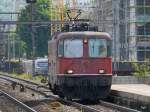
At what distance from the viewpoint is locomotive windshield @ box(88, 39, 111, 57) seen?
2566 cm

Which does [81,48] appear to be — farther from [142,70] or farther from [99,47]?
[142,70]

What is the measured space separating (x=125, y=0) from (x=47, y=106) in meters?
59.6

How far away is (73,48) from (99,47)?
1108 mm

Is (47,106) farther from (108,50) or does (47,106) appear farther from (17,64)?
(17,64)

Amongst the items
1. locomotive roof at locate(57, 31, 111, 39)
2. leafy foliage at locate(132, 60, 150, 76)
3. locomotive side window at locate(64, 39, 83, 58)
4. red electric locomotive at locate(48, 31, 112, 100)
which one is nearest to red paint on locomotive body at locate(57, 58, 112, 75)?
red electric locomotive at locate(48, 31, 112, 100)

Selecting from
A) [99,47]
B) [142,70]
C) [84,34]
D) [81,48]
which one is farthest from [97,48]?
[142,70]

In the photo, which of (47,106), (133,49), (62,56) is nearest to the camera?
(47,106)

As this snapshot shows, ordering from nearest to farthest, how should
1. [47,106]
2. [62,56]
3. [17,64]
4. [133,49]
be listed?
[47,106] < [62,56] < [133,49] < [17,64]

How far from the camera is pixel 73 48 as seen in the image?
2561 centimetres

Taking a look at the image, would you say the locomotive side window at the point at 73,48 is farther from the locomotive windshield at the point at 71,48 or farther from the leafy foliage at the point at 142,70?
the leafy foliage at the point at 142,70

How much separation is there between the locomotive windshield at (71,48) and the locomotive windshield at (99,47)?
0.44 meters

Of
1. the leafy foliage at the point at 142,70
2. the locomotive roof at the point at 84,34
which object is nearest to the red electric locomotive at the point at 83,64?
the locomotive roof at the point at 84,34

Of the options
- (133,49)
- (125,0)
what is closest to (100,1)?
(125,0)

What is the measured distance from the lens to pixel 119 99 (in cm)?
2562
